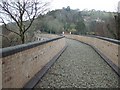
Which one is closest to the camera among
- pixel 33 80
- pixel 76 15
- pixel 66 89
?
pixel 66 89

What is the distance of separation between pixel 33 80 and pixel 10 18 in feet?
51.9

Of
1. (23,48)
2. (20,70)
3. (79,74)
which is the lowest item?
(79,74)

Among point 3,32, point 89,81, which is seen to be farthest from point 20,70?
point 3,32

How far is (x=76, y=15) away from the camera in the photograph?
93375mm

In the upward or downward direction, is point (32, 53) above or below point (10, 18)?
below

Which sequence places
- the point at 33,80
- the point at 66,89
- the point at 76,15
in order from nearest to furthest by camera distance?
the point at 66,89 → the point at 33,80 → the point at 76,15

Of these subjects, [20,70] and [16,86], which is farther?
[20,70]

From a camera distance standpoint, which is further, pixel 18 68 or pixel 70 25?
pixel 70 25

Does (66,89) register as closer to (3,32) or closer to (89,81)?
(89,81)

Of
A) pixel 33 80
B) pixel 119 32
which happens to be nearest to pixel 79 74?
pixel 33 80

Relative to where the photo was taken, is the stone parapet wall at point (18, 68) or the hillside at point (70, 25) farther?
the hillside at point (70, 25)

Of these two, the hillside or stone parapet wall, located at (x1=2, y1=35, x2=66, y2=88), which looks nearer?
stone parapet wall, located at (x1=2, y1=35, x2=66, y2=88)

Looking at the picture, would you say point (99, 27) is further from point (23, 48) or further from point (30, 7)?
point (23, 48)

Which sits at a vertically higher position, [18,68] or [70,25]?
[70,25]
